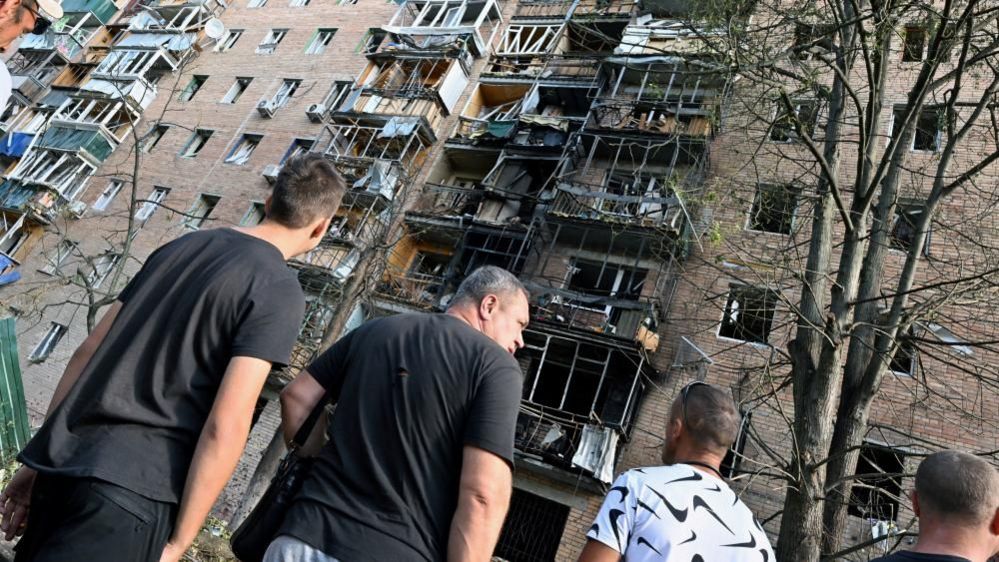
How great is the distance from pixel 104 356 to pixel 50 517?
524 millimetres

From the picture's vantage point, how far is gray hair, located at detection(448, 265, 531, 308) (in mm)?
Answer: 2652

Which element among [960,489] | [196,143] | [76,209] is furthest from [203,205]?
[960,489]

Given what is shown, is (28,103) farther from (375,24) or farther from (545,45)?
(545,45)

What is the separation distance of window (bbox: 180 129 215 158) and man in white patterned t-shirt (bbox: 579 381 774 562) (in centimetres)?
2729

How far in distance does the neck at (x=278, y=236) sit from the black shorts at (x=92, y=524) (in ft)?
3.32

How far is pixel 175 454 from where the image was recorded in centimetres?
196

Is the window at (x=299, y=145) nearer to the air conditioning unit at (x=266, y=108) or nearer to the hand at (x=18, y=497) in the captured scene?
the air conditioning unit at (x=266, y=108)

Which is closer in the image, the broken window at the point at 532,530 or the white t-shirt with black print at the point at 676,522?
the white t-shirt with black print at the point at 676,522

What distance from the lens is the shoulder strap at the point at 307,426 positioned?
2.46 metres

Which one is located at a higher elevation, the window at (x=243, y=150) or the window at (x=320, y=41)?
the window at (x=320, y=41)

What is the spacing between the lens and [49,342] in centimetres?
2144

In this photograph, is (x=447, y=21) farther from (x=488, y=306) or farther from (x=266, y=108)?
(x=488, y=306)

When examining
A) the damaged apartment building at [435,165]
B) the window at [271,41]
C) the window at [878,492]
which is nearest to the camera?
the window at [878,492]

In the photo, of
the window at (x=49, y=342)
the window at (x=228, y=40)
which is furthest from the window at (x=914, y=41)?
the window at (x=228, y=40)
